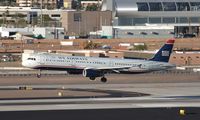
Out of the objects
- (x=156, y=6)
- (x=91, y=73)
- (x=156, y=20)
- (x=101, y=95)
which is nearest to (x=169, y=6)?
(x=156, y=6)

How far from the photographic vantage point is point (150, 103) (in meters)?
68.9

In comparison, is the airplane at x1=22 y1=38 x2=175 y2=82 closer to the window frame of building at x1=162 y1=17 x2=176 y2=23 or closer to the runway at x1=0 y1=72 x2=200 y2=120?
the runway at x1=0 y1=72 x2=200 y2=120

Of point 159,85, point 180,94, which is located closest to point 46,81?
point 159,85

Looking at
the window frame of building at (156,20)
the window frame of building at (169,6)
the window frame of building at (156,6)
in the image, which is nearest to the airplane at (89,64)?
the window frame of building at (156,6)

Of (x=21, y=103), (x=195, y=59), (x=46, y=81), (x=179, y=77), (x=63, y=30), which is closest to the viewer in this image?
(x=21, y=103)

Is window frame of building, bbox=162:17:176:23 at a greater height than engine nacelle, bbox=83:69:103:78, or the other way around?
window frame of building, bbox=162:17:176:23

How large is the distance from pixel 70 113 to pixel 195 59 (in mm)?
72293

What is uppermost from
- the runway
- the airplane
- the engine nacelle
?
the airplane

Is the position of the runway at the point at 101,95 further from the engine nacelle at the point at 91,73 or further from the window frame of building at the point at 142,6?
the window frame of building at the point at 142,6

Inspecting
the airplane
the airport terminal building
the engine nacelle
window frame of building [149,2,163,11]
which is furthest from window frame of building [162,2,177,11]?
the engine nacelle

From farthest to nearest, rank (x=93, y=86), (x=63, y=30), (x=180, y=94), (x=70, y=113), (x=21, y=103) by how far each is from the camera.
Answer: (x=63, y=30) → (x=93, y=86) → (x=180, y=94) → (x=21, y=103) → (x=70, y=113)

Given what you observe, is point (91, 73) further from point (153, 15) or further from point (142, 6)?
point (153, 15)

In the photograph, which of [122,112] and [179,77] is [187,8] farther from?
[122,112]

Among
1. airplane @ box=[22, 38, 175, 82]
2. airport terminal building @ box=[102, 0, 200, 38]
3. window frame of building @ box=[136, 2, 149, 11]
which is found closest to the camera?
airplane @ box=[22, 38, 175, 82]
